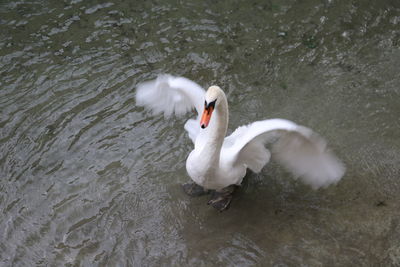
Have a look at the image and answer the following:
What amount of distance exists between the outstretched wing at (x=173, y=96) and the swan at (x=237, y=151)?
1cm

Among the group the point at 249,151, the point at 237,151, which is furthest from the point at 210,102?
the point at 249,151

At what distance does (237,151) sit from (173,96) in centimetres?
121

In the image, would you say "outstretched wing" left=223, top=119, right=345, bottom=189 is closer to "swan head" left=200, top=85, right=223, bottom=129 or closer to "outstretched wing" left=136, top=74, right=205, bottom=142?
"swan head" left=200, top=85, right=223, bottom=129

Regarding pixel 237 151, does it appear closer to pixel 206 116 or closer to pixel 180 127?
pixel 206 116

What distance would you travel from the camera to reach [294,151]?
4.09 metres

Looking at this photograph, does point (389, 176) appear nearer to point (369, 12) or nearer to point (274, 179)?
point (274, 179)

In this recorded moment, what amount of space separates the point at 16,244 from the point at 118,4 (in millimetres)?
4785

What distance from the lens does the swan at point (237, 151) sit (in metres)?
3.91

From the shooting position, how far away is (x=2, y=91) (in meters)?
6.13

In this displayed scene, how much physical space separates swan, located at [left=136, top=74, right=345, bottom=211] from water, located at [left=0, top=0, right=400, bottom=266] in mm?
351

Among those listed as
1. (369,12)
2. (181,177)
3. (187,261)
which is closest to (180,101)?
(181,177)

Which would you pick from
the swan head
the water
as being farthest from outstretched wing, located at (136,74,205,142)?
the swan head

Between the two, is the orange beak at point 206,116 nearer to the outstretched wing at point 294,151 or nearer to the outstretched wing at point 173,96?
the outstretched wing at point 294,151

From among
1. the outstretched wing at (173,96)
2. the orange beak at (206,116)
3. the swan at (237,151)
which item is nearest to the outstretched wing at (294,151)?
the swan at (237,151)
